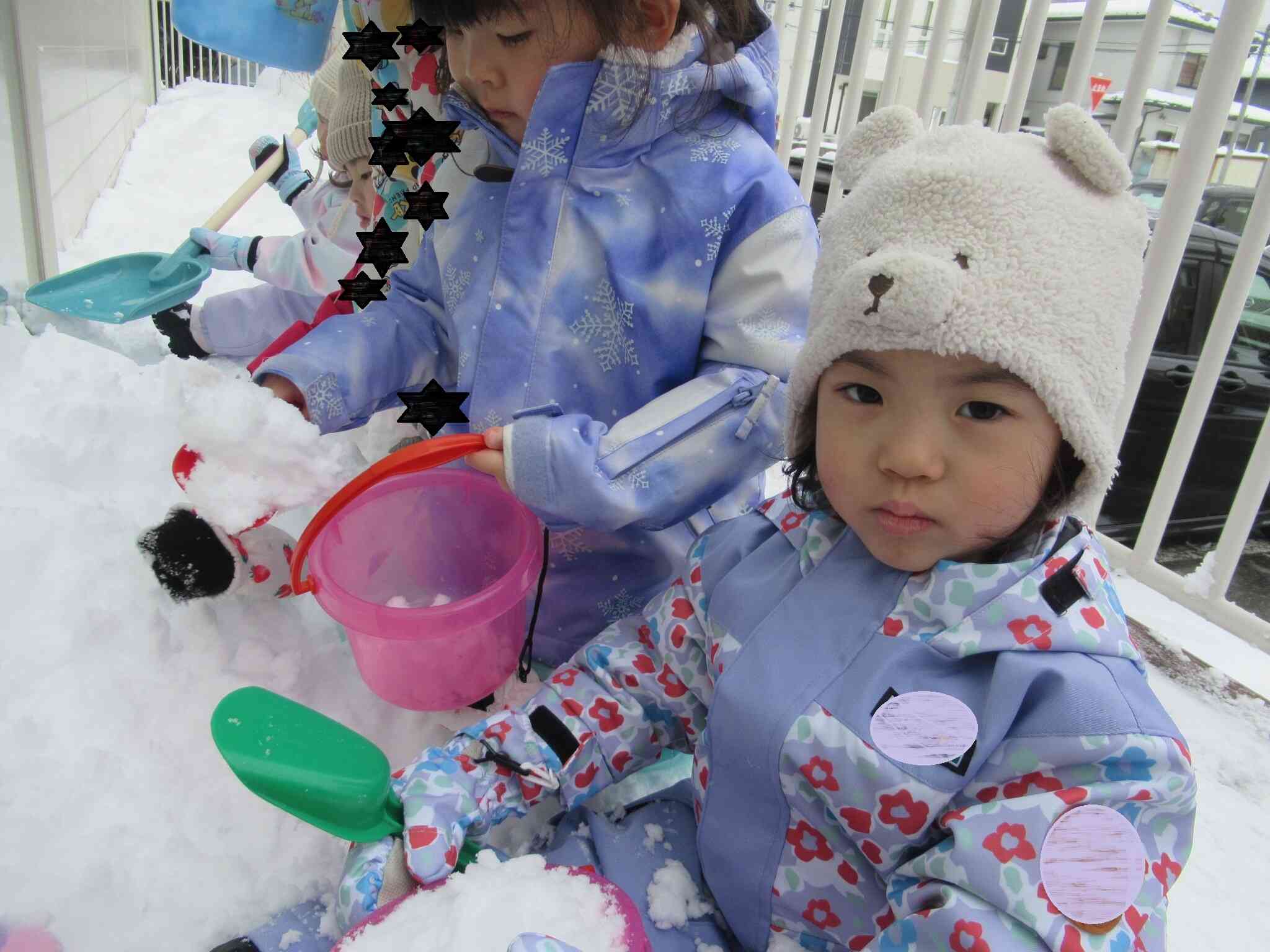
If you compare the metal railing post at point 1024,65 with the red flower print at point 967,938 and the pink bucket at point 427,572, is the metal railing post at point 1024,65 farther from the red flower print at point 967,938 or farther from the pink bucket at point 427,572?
the red flower print at point 967,938

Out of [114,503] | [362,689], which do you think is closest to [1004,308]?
[362,689]

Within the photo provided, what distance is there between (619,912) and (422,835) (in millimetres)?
186

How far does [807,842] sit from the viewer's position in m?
0.70

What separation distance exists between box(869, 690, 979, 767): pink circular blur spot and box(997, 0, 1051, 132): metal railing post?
1180 mm

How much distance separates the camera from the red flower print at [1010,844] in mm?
562

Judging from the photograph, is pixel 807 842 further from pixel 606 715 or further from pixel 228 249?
pixel 228 249

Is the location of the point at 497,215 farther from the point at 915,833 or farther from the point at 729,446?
the point at 915,833

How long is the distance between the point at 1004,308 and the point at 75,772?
923 mm

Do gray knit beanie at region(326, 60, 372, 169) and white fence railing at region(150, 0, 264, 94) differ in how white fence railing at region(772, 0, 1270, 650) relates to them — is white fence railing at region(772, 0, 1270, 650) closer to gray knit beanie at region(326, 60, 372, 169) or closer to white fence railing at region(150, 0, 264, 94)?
gray knit beanie at region(326, 60, 372, 169)

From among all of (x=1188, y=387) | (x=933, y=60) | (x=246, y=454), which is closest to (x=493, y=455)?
(x=246, y=454)

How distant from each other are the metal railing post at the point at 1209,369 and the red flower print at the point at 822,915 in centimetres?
101

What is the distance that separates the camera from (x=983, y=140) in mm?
661

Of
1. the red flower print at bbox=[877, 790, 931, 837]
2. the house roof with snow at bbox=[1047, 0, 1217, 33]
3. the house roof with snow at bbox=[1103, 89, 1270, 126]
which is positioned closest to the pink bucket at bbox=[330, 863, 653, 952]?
the red flower print at bbox=[877, 790, 931, 837]

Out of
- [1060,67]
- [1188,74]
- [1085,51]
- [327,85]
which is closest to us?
[1085,51]
